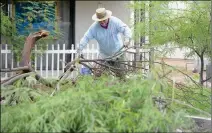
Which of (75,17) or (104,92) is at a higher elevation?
(75,17)

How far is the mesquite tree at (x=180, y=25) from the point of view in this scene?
6102mm

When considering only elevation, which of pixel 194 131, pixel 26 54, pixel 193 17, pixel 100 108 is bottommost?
pixel 194 131

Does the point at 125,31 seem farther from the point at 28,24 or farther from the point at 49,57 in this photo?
the point at 49,57

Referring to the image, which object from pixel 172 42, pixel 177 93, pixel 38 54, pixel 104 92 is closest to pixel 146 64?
pixel 177 93

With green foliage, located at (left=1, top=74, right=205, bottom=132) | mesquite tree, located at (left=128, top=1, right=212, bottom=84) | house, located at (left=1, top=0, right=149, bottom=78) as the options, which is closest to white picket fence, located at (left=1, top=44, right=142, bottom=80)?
house, located at (left=1, top=0, right=149, bottom=78)

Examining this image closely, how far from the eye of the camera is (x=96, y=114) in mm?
2234

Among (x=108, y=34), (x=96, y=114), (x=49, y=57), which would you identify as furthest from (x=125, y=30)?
(x=49, y=57)

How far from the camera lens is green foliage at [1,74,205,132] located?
7.20ft

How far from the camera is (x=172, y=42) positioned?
6.70 m

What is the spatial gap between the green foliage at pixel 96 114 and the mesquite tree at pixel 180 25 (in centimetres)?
384

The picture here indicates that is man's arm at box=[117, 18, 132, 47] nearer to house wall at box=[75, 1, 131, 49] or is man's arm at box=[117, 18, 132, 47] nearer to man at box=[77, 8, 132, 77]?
man at box=[77, 8, 132, 77]

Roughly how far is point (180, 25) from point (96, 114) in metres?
4.36

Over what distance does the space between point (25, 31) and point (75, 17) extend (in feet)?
8.30

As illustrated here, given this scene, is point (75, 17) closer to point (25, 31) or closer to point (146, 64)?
point (25, 31)
